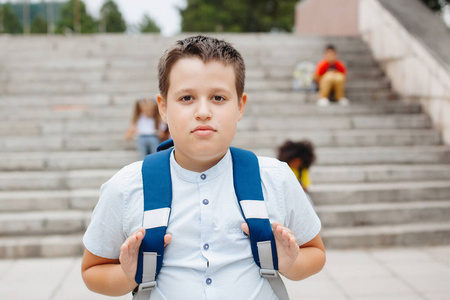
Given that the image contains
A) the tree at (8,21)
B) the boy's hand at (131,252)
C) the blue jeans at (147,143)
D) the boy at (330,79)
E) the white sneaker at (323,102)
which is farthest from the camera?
the tree at (8,21)

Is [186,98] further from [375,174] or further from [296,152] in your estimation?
[375,174]

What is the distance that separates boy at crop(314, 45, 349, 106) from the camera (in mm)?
7750

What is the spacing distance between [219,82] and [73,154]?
17.2 feet

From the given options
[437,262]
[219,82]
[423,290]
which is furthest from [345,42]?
[219,82]

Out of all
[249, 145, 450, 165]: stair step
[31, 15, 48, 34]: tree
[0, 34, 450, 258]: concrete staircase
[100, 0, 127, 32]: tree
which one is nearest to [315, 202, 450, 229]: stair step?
[0, 34, 450, 258]: concrete staircase

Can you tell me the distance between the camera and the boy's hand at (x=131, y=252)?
3.97 feet

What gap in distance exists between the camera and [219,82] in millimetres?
1292

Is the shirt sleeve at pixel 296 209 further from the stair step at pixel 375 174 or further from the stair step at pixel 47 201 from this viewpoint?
the stair step at pixel 375 174

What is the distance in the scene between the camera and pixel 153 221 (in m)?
1.27

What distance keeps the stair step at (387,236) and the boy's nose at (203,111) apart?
4083mm

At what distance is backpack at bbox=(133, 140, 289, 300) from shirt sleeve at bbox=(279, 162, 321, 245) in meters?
0.10

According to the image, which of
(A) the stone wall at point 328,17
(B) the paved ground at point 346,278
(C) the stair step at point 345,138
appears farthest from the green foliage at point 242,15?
(B) the paved ground at point 346,278

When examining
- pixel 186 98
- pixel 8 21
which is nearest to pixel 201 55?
pixel 186 98

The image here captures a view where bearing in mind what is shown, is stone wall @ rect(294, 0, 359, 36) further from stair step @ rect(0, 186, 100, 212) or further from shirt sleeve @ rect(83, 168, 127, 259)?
shirt sleeve @ rect(83, 168, 127, 259)
